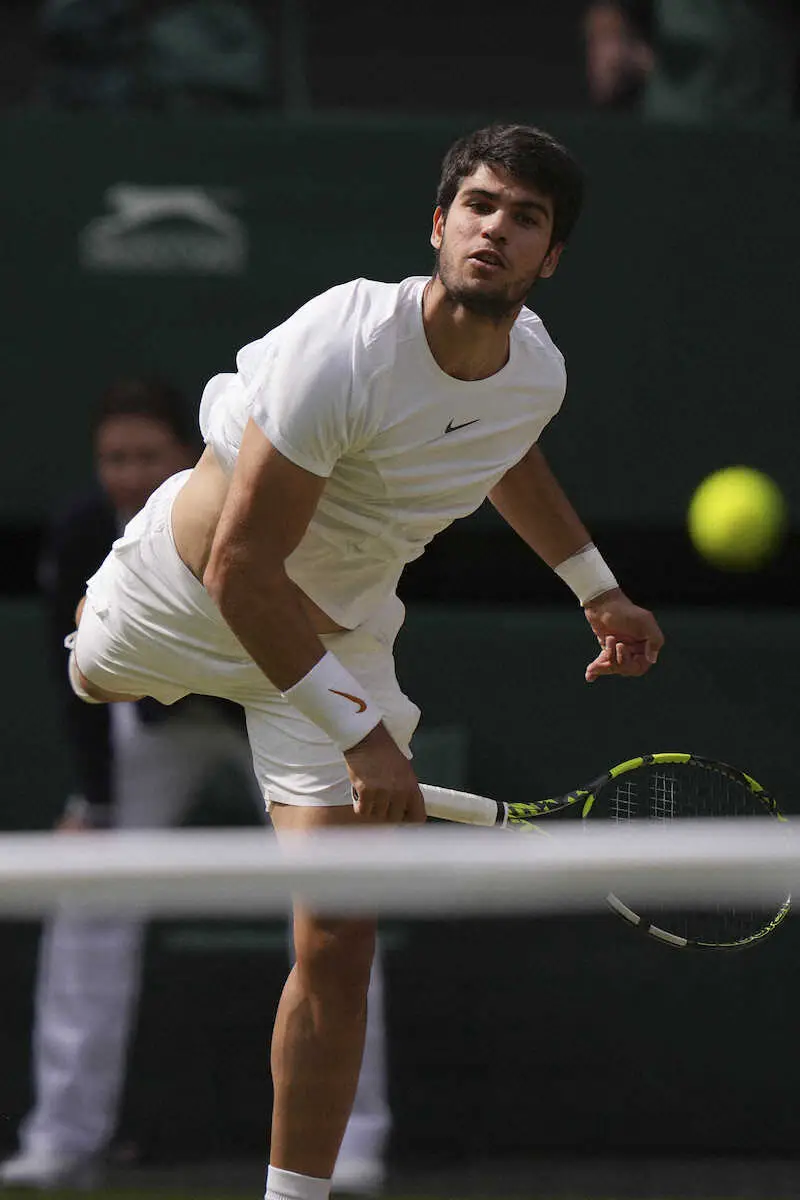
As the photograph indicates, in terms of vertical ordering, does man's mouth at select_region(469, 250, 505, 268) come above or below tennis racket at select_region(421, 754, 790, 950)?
above

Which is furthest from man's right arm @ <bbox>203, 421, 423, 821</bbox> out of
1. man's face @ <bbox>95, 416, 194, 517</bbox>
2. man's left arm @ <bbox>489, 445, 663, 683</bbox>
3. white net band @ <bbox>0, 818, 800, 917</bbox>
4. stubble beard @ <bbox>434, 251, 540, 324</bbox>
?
man's face @ <bbox>95, 416, 194, 517</bbox>

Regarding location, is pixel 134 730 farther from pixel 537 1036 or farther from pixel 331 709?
pixel 331 709

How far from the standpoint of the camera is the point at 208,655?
275cm

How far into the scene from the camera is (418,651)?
4242mm

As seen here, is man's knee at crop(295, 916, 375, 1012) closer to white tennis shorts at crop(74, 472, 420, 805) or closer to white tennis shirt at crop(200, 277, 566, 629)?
white tennis shorts at crop(74, 472, 420, 805)

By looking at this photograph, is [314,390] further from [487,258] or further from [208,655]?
[208,655]

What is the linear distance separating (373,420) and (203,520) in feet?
1.09

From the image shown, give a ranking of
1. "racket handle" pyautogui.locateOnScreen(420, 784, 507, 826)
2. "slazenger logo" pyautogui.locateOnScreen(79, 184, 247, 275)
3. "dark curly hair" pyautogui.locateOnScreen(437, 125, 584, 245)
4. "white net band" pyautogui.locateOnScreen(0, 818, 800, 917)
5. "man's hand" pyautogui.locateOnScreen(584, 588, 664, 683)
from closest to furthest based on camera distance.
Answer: "white net band" pyautogui.locateOnScreen(0, 818, 800, 917)
"dark curly hair" pyautogui.locateOnScreen(437, 125, 584, 245)
"racket handle" pyautogui.locateOnScreen(420, 784, 507, 826)
"man's hand" pyautogui.locateOnScreen(584, 588, 664, 683)
"slazenger logo" pyautogui.locateOnScreen(79, 184, 247, 275)

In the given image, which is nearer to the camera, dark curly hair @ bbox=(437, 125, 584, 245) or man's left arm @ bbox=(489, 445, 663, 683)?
dark curly hair @ bbox=(437, 125, 584, 245)

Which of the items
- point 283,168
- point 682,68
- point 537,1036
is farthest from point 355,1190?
point 682,68

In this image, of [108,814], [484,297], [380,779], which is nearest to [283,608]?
[380,779]

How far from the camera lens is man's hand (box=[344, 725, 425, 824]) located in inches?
95.6

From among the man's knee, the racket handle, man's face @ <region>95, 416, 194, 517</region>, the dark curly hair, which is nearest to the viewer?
the dark curly hair

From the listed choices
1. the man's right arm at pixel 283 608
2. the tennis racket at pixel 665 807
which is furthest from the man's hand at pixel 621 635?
the man's right arm at pixel 283 608
